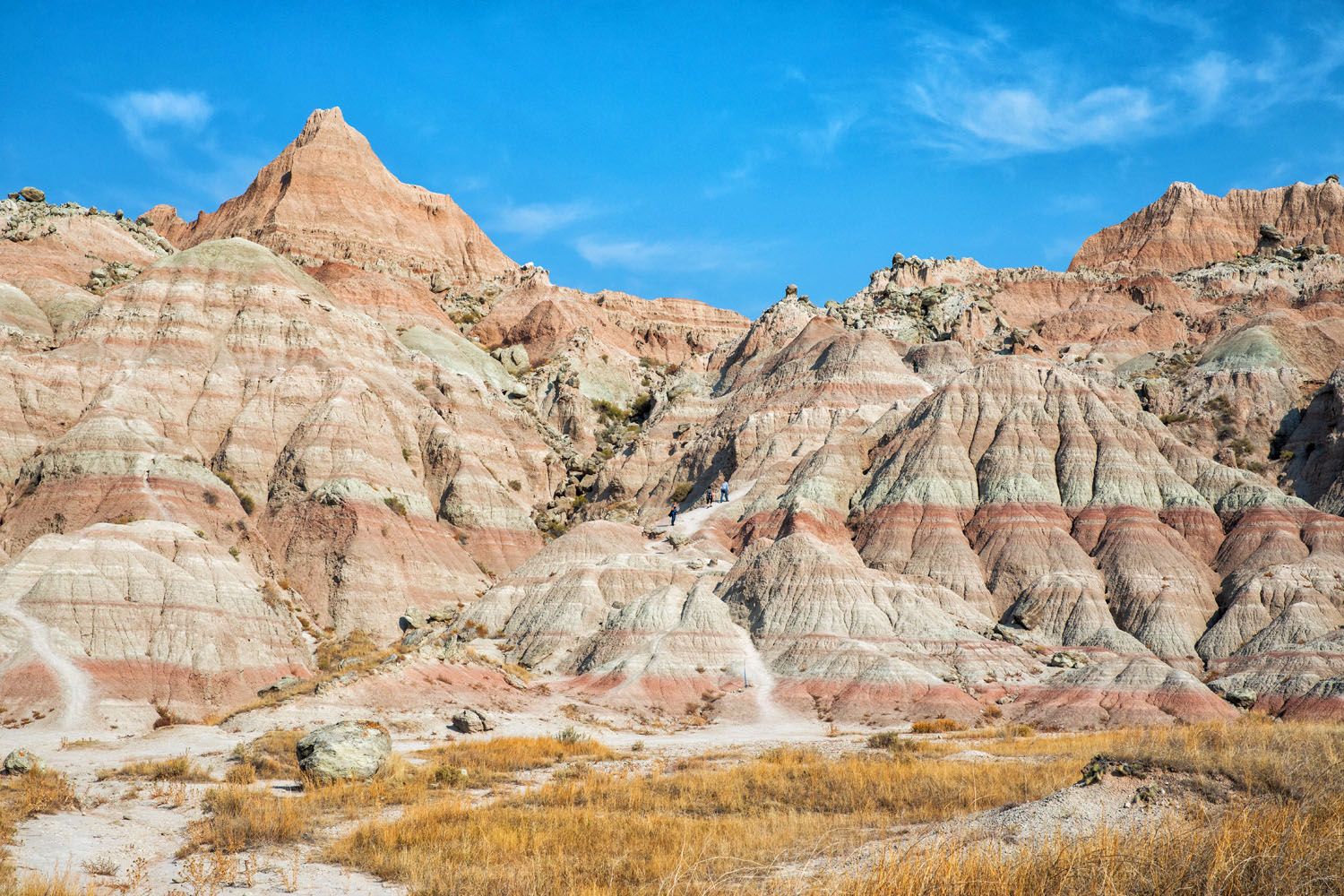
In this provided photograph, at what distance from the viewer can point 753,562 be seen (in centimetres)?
6306

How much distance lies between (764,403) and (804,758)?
215ft

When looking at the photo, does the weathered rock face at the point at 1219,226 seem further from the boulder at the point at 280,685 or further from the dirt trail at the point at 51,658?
the dirt trail at the point at 51,658

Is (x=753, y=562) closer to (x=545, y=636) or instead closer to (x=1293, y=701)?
(x=545, y=636)

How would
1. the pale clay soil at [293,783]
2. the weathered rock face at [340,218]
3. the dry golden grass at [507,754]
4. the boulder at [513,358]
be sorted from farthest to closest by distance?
1. the weathered rock face at [340,218]
2. the boulder at [513,358]
3. the dry golden grass at [507,754]
4. the pale clay soil at [293,783]

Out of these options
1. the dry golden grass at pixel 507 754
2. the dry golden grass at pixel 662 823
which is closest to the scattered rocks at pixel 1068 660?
the dry golden grass at pixel 507 754

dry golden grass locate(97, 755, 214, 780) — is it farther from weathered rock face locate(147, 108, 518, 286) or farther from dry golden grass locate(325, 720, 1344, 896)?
weathered rock face locate(147, 108, 518, 286)

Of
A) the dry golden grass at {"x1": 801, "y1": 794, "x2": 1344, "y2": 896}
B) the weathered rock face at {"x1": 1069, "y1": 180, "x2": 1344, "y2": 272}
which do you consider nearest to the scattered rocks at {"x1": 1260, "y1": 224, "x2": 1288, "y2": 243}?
the weathered rock face at {"x1": 1069, "y1": 180, "x2": 1344, "y2": 272}

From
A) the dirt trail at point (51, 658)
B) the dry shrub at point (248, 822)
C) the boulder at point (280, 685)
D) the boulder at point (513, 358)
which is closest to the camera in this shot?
the dry shrub at point (248, 822)

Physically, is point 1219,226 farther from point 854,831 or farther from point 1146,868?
point 1146,868

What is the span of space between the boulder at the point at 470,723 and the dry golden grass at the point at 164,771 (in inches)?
441

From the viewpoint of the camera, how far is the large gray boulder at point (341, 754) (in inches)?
1022

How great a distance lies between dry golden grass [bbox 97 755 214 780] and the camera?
2609 cm

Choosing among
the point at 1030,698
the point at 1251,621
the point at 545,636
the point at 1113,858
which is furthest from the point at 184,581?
the point at 1251,621

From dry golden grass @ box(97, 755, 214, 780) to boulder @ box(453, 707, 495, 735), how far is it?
1120cm
